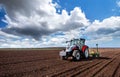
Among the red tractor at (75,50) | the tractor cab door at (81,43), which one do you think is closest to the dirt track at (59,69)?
the red tractor at (75,50)

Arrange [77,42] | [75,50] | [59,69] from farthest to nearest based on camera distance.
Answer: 1. [77,42]
2. [75,50]
3. [59,69]

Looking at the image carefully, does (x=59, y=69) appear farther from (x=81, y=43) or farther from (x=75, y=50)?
(x=81, y=43)

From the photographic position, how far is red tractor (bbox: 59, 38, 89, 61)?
17.5m

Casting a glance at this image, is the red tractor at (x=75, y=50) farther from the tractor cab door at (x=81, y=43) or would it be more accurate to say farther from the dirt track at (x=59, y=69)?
the dirt track at (x=59, y=69)

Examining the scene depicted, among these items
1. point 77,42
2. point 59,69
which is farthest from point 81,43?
point 59,69

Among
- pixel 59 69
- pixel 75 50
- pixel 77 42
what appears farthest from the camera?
pixel 77 42

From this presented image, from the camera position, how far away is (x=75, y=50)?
57.7ft

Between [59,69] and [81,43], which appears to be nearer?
[59,69]

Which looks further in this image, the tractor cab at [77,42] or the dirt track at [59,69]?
the tractor cab at [77,42]

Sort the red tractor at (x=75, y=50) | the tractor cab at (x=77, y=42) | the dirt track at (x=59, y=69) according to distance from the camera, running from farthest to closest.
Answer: the tractor cab at (x=77, y=42), the red tractor at (x=75, y=50), the dirt track at (x=59, y=69)

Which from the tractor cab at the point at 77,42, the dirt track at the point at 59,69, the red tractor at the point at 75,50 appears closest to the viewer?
the dirt track at the point at 59,69

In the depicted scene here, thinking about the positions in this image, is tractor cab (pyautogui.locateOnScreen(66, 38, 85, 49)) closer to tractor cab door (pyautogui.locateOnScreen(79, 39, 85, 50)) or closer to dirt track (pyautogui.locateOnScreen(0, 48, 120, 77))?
tractor cab door (pyautogui.locateOnScreen(79, 39, 85, 50))

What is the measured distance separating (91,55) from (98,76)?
13035 mm

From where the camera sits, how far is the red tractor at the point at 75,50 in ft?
57.4
